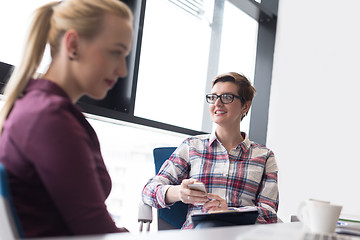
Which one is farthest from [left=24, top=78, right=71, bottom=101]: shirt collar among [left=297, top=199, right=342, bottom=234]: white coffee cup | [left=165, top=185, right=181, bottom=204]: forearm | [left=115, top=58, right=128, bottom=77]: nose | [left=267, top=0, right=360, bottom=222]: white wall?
[left=267, top=0, right=360, bottom=222]: white wall

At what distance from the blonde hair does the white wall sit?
2.92 metres

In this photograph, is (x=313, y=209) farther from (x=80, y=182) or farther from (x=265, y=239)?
(x=80, y=182)

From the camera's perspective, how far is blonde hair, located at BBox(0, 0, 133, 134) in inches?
40.0

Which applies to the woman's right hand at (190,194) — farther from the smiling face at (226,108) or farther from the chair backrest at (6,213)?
the chair backrest at (6,213)

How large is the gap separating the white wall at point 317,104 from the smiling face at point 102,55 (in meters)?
2.91

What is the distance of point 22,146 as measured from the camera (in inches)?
33.7

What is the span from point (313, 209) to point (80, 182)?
582mm

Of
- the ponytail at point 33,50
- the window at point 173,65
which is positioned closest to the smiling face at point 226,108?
the window at point 173,65

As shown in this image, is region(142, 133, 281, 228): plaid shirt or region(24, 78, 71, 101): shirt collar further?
region(142, 133, 281, 228): plaid shirt

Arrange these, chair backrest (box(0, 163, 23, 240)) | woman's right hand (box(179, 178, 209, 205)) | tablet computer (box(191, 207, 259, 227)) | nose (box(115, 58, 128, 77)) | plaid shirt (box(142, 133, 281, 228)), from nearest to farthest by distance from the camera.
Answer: chair backrest (box(0, 163, 23, 240)) < nose (box(115, 58, 128, 77)) < tablet computer (box(191, 207, 259, 227)) < woman's right hand (box(179, 178, 209, 205)) < plaid shirt (box(142, 133, 281, 228))

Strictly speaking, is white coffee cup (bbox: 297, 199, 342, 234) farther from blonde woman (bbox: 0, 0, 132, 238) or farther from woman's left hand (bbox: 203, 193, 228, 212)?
woman's left hand (bbox: 203, 193, 228, 212)

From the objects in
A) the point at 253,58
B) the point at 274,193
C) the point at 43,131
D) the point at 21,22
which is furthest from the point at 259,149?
the point at 253,58

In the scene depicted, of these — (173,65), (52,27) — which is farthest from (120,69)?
(173,65)

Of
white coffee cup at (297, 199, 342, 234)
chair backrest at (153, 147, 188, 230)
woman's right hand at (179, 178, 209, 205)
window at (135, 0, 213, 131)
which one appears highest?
window at (135, 0, 213, 131)
